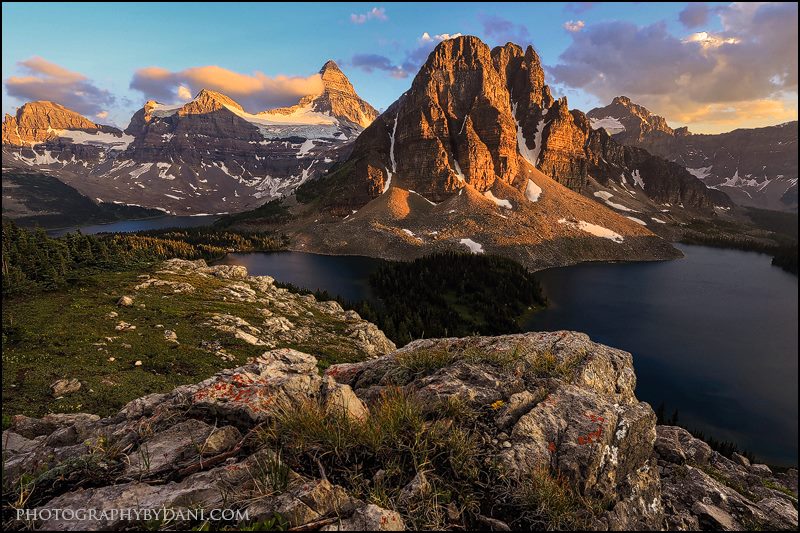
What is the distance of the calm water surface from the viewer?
98.9 ft

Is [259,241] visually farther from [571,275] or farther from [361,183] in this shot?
[571,275]

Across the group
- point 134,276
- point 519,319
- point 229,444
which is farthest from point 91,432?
point 519,319

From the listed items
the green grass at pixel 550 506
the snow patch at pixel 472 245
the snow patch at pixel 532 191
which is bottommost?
the green grass at pixel 550 506

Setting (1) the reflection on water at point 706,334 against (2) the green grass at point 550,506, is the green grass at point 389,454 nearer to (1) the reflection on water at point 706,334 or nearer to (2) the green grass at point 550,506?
(2) the green grass at point 550,506

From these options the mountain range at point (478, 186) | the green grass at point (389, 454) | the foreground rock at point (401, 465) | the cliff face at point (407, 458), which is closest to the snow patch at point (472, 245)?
the mountain range at point (478, 186)

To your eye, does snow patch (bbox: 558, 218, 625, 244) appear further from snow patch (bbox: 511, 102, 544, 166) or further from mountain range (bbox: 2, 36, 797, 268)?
snow patch (bbox: 511, 102, 544, 166)

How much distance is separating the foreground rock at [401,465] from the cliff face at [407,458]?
0.07 ft

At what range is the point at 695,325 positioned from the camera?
2003 inches

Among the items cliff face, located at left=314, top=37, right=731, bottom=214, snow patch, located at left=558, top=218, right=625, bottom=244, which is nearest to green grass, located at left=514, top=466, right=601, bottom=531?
snow patch, located at left=558, top=218, right=625, bottom=244

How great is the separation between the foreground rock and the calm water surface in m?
30.1

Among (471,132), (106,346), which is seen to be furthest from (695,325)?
(471,132)

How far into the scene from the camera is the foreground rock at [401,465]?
4195 mm

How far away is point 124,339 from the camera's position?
19.6 m

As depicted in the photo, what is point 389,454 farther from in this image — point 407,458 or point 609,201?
point 609,201
